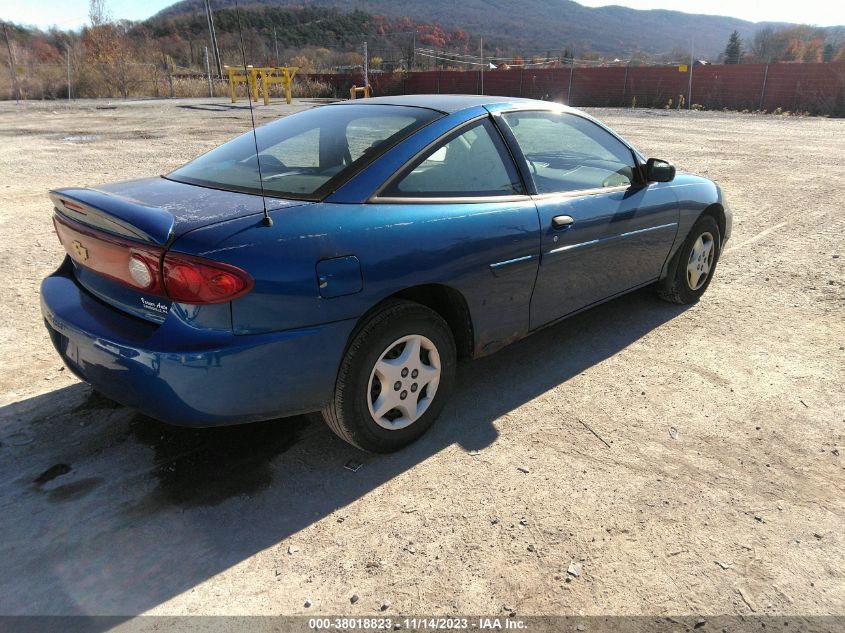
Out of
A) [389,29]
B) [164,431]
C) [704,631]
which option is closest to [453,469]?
[704,631]

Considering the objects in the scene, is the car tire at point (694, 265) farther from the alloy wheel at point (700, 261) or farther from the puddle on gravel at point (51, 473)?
the puddle on gravel at point (51, 473)

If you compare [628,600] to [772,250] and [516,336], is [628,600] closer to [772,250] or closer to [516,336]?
[516,336]

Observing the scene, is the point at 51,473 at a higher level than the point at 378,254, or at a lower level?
lower

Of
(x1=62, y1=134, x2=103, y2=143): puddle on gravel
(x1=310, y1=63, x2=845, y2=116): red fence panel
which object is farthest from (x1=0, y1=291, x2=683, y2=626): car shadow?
(x1=310, y1=63, x2=845, y2=116): red fence panel

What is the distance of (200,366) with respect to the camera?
2.26 m

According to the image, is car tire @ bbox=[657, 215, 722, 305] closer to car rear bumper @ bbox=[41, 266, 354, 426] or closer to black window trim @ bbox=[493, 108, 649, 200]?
black window trim @ bbox=[493, 108, 649, 200]

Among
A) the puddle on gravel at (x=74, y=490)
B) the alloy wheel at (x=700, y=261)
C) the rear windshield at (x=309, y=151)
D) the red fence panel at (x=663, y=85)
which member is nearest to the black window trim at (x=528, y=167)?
the rear windshield at (x=309, y=151)

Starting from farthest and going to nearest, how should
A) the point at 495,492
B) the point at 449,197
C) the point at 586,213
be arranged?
the point at 586,213
the point at 449,197
the point at 495,492

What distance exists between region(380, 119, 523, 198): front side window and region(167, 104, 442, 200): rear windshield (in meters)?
0.17

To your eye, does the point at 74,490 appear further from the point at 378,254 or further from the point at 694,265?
the point at 694,265

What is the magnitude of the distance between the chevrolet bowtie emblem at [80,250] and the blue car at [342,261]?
1 cm

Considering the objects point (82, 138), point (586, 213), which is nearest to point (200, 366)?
point (586, 213)

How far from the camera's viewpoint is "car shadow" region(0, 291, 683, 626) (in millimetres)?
2195

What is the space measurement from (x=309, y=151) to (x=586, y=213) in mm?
1579
